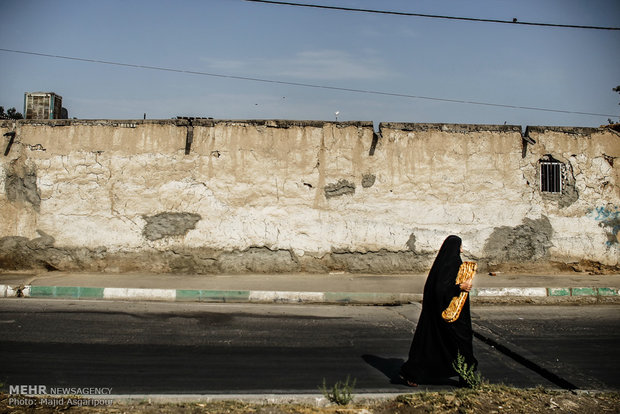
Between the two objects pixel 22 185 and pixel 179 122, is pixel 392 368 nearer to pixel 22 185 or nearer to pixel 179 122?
pixel 179 122

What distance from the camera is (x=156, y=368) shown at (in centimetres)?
528

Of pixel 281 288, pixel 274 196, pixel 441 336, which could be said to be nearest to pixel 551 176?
pixel 274 196

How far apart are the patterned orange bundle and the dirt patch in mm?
644

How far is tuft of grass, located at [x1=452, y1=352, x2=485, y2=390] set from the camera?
4.82 metres

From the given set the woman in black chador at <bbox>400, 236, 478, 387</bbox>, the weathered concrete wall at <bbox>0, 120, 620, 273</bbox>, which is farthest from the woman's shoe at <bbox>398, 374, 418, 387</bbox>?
the weathered concrete wall at <bbox>0, 120, 620, 273</bbox>

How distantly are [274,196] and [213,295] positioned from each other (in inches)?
103

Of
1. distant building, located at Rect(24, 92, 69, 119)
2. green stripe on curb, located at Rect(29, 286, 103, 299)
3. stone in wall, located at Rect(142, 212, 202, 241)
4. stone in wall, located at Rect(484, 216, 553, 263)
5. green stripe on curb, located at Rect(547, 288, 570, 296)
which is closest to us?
green stripe on curb, located at Rect(29, 286, 103, 299)

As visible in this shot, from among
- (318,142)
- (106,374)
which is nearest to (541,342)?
(106,374)

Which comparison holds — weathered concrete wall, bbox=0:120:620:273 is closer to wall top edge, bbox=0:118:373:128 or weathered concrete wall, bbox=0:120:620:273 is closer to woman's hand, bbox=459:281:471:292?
wall top edge, bbox=0:118:373:128

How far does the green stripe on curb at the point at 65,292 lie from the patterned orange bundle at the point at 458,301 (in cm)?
638

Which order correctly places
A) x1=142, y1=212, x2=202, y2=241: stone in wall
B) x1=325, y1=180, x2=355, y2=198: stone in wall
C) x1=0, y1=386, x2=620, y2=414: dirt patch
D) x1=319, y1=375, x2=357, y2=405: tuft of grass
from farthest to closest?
x1=325, y1=180, x2=355, y2=198: stone in wall < x1=142, y1=212, x2=202, y2=241: stone in wall < x1=319, y1=375, x2=357, y2=405: tuft of grass < x1=0, y1=386, x2=620, y2=414: dirt patch

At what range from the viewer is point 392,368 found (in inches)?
217

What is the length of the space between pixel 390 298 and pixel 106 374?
18.0ft

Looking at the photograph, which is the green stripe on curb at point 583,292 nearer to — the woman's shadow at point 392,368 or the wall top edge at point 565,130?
the wall top edge at point 565,130
